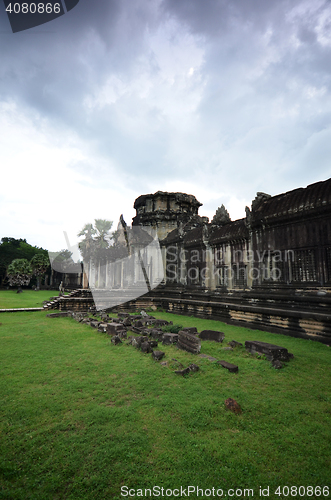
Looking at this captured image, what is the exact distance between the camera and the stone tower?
2670 cm

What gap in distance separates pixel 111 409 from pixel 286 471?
105 inches

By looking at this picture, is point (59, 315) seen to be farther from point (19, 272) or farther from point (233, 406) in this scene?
point (19, 272)

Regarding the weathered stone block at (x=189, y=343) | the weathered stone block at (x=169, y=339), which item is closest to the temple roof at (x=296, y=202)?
the weathered stone block at (x=189, y=343)

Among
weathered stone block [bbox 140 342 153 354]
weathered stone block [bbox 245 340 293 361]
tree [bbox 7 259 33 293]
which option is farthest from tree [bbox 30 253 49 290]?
weathered stone block [bbox 245 340 293 361]

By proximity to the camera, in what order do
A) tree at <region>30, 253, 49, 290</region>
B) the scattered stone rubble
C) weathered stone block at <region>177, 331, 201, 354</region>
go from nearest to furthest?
the scattered stone rubble < weathered stone block at <region>177, 331, 201, 354</region> < tree at <region>30, 253, 49, 290</region>

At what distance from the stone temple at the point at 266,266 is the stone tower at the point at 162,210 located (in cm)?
738

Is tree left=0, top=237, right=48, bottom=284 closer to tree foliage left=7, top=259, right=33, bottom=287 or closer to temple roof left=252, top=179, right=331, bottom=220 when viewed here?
tree foliage left=7, top=259, right=33, bottom=287

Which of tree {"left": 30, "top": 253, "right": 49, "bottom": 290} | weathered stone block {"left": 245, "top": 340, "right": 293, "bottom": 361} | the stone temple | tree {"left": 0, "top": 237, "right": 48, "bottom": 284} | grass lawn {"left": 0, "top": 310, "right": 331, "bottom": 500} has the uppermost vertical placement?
tree {"left": 0, "top": 237, "right": 48, "bottom": 284}

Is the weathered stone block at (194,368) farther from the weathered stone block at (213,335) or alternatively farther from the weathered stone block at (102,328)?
the weathered stone block at (102,328)

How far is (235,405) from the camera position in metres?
4.04

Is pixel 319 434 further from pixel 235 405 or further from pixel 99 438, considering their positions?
pixel 99 438

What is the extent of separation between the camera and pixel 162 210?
26.9 m

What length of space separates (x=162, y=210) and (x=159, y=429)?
2447 cm

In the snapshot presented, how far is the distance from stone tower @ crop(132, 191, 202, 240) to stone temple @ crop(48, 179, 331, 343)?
7.38m
